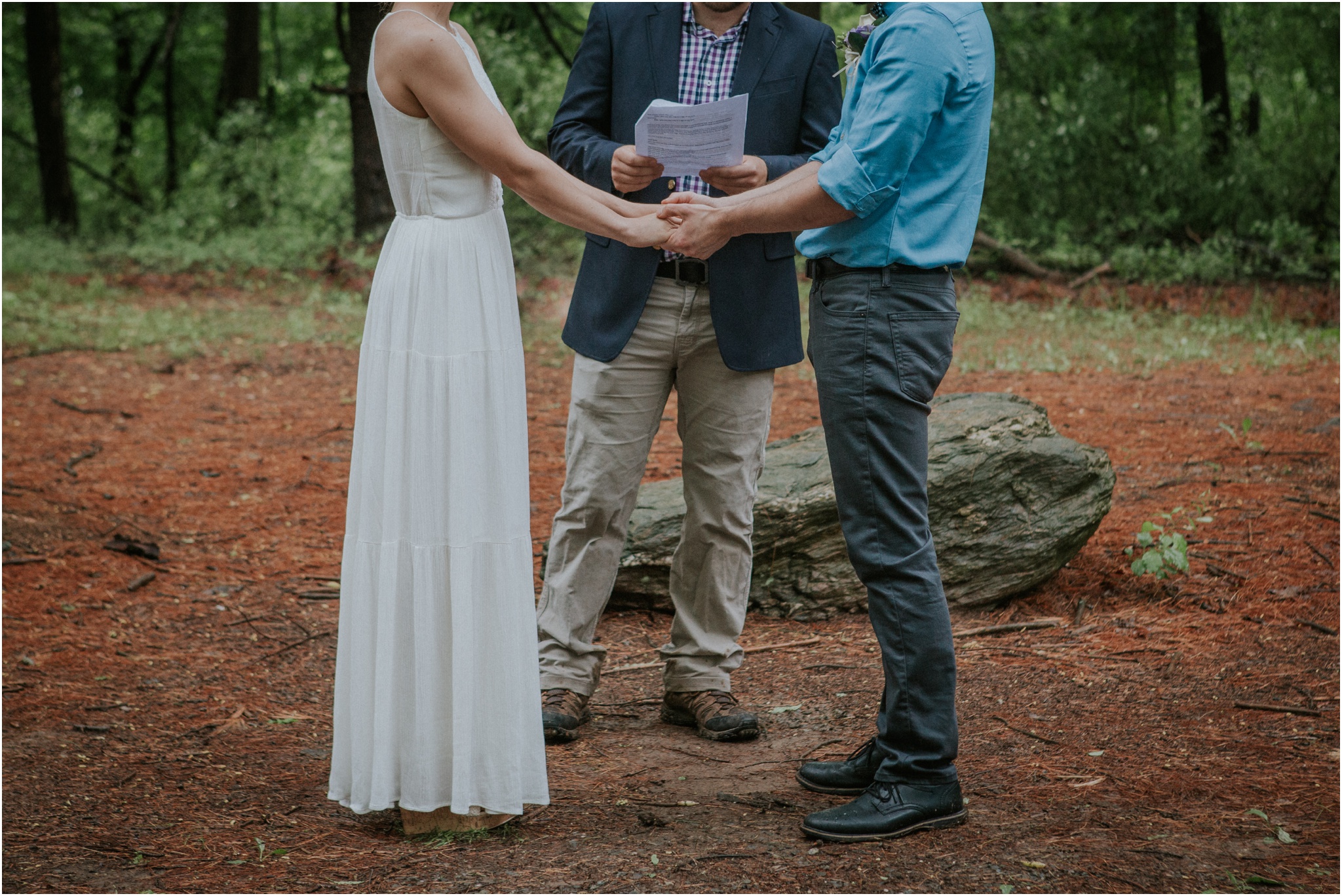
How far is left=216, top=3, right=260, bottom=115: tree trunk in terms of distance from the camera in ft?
56.9

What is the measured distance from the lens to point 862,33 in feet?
9.45

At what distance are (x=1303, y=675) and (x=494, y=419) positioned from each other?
9.91ft

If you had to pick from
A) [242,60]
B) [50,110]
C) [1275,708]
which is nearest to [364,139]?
[242,60]

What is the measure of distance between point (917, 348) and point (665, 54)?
1497mm

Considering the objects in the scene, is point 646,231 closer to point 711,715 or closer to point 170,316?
point 711,715

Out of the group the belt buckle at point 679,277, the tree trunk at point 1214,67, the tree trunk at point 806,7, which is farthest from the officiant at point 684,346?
the tree trunk at point 1214,67

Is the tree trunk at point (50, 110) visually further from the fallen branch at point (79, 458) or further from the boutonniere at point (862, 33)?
the boutonniere at point (862, 33)

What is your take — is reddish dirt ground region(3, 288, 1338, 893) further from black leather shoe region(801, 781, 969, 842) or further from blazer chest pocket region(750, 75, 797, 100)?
blazer chest pocket region(750, 75, 797, 100)

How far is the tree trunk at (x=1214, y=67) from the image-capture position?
47.3 feet

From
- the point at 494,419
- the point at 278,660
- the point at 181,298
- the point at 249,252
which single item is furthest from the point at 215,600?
the point at 249,252

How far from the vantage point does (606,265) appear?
12.0 feet

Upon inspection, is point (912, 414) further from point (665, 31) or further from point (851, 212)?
point (665, 31)

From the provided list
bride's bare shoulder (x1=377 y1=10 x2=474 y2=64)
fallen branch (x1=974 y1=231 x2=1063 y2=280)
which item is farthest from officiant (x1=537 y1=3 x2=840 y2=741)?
fallen branch (x1=974 y1=231 x2=1063 y2=280)

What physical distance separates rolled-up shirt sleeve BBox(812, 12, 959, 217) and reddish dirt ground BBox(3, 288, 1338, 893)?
1.64 meters
